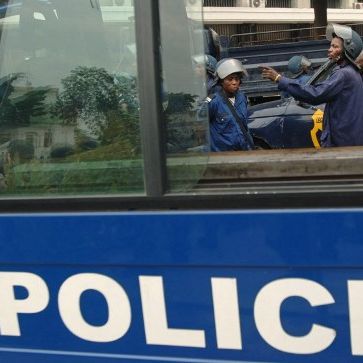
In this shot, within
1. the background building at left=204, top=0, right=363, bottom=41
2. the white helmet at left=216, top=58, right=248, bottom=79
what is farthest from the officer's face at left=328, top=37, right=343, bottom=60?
the background building at left=204, top=0, right=363, bottom=41

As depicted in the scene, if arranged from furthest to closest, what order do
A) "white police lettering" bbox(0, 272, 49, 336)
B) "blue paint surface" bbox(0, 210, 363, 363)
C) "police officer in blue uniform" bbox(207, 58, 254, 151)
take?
"police officer in blue uniform" bbox(207, 58, 254, 151), "white police lettering" bbox(0, 272, 49, 336), "blue paint surface" bbox(0, 210, 363, 363)

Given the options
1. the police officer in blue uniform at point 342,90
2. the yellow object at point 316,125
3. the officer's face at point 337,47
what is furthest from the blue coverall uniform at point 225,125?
the yellow object at point 316,125

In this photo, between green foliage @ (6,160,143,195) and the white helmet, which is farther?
the white helmet

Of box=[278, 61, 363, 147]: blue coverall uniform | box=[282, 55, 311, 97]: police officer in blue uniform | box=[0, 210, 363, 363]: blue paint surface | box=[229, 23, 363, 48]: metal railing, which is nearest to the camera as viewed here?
box=[0, 210, 363, 363]: blue paint surface

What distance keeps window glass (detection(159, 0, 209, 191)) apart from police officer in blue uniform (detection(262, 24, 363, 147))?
2101 mm

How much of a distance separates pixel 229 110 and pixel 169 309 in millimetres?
2703

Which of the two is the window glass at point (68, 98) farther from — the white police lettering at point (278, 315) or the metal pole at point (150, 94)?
the white police lettering at point (278, 315)

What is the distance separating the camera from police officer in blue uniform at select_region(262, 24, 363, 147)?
13.0 ft

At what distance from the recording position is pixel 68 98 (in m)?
1.92

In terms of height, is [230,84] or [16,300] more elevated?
[230,84]

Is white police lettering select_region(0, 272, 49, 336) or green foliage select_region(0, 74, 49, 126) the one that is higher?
green foliage select_region(0, 74, 49, 126)

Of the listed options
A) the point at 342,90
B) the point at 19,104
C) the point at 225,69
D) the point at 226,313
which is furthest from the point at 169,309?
the point at 225,69

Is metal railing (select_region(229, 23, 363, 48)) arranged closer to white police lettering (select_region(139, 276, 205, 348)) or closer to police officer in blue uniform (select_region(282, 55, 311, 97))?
police officer in blue uniform (select_region(282, 55, 311, 97))

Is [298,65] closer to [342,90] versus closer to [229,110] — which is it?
[229,110]
